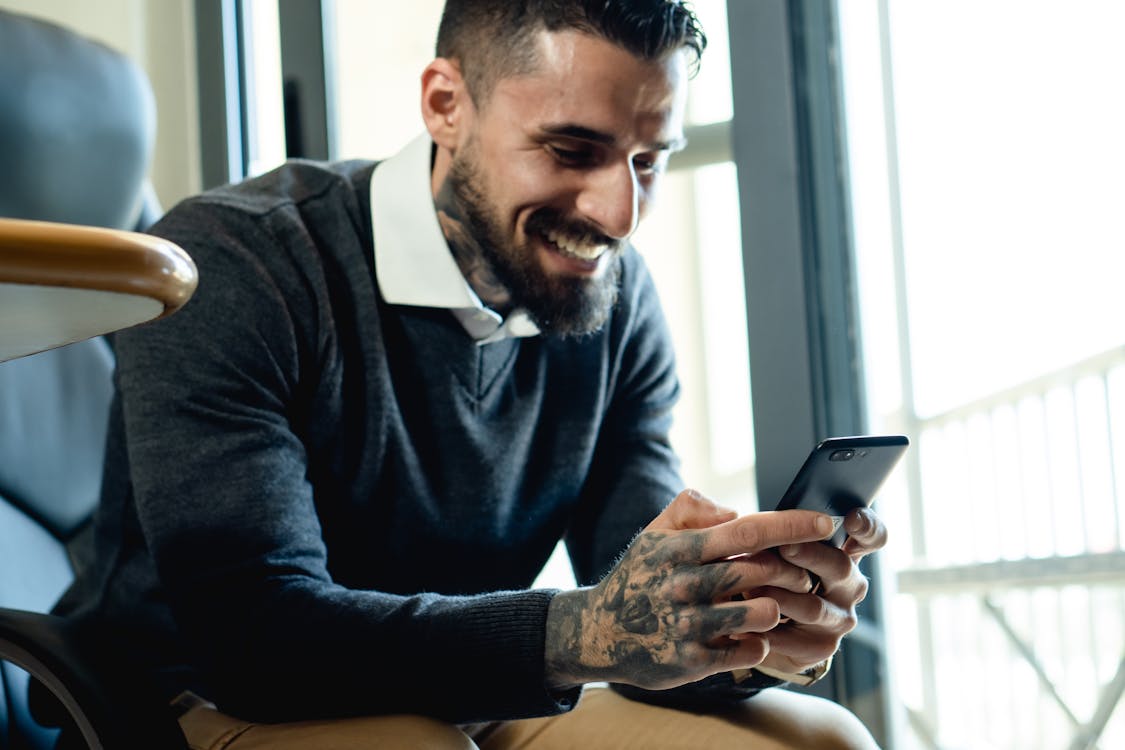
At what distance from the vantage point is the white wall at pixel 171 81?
2.18 metres

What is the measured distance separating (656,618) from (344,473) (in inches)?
16.9

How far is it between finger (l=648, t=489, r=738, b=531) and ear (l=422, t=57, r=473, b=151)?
57cm

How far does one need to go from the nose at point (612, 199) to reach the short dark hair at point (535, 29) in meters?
0.12

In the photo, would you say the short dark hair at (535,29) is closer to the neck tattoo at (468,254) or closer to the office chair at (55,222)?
the neck tattoo at (468,254)

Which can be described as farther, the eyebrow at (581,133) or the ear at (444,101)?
the ear at (444,101)

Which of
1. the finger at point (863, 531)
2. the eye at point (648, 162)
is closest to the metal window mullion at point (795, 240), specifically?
the eye at point (648, 162)

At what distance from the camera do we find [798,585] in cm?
87

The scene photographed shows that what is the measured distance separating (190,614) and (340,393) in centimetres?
26

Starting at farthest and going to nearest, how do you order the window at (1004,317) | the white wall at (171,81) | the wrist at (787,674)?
1. the white wall at (171,81)
2. the window at (1004,317)
3. the wrist at (787,674)

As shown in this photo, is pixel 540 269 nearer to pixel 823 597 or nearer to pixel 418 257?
pixel 418 257

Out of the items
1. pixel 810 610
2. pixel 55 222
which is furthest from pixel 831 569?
pixel 55 222

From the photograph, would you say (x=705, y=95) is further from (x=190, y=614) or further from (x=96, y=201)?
(x=190, y=614)

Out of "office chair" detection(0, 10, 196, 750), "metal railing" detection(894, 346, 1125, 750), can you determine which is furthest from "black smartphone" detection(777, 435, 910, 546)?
"metal railing" detection(894, 346, 1125, 750)

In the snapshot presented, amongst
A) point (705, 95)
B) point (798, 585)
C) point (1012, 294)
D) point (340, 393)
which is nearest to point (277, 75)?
point (705, 95)
